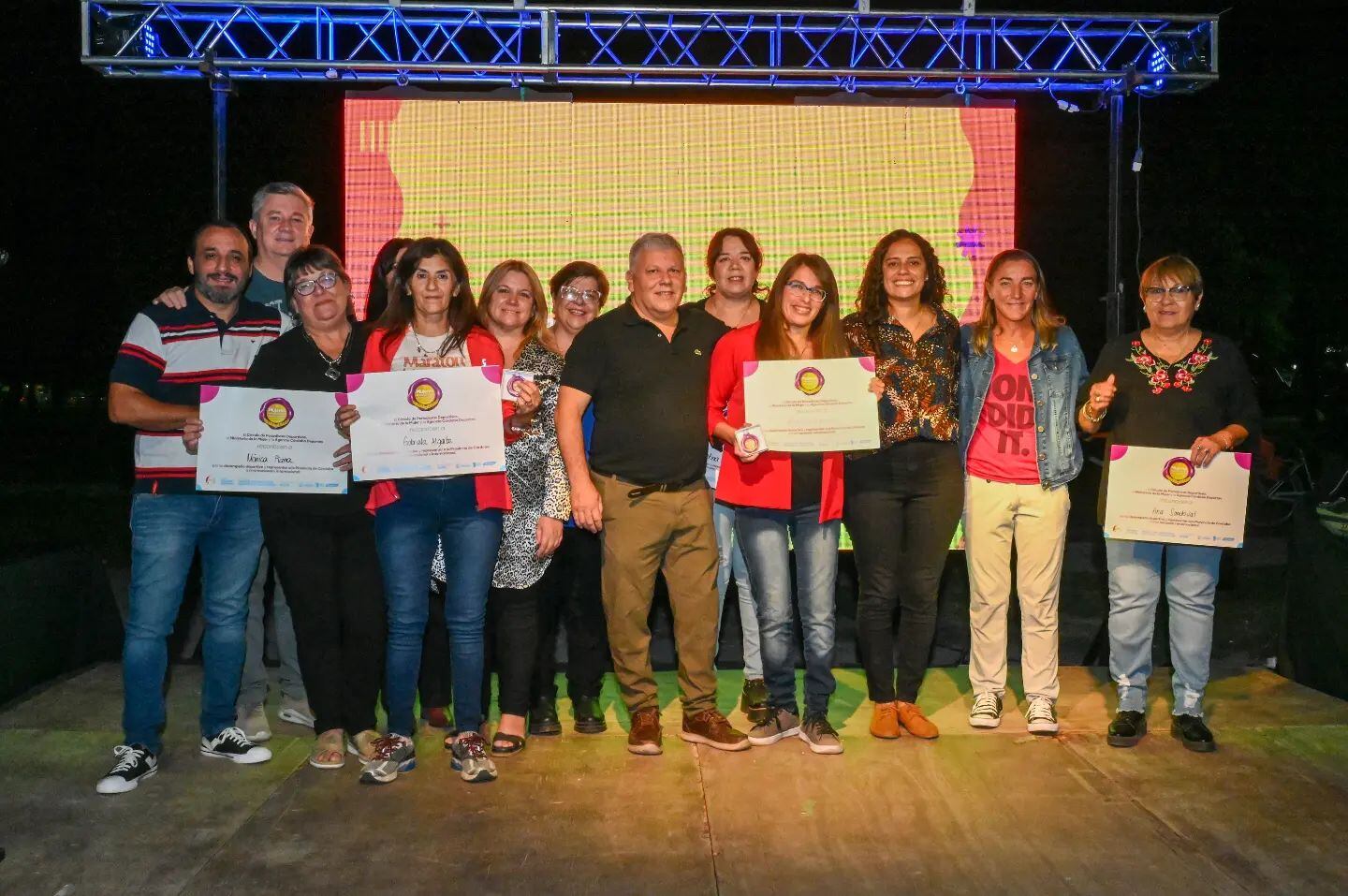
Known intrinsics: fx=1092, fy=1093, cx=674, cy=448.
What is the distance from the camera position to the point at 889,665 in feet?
14.0

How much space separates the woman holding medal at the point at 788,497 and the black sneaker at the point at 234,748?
1.79 metres

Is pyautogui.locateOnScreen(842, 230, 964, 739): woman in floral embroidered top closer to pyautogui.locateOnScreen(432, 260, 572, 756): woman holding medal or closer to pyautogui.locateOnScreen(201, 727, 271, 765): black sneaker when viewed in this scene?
pyautogui.locateOnScreen(432, 260, 572, 756): woman holding medal

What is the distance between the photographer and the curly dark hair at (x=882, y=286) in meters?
4.16

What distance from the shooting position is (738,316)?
4520mm

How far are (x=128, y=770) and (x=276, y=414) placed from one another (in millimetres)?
1297

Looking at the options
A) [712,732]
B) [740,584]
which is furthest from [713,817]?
[740,584]

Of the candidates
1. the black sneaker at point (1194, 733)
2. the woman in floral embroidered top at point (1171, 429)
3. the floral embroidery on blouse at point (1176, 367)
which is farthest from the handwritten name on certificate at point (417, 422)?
the black sneaker at point (1194, 733)

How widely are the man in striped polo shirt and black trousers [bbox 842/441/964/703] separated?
226 centimetres

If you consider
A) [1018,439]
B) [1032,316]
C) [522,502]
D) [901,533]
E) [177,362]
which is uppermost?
[1032,316]

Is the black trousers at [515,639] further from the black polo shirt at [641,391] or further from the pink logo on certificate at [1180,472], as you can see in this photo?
the pink logo on certificate at [1180,472]

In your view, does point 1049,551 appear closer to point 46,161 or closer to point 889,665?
point 889,665

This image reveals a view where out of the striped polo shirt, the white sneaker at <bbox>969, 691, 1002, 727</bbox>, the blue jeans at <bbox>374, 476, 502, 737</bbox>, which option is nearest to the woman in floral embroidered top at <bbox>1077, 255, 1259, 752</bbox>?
the white sneaker at <bbox>969, 691, 1002, 727</bbox>

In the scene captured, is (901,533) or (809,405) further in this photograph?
(901,533)

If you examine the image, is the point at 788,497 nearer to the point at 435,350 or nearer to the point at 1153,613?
the point at 435,350
